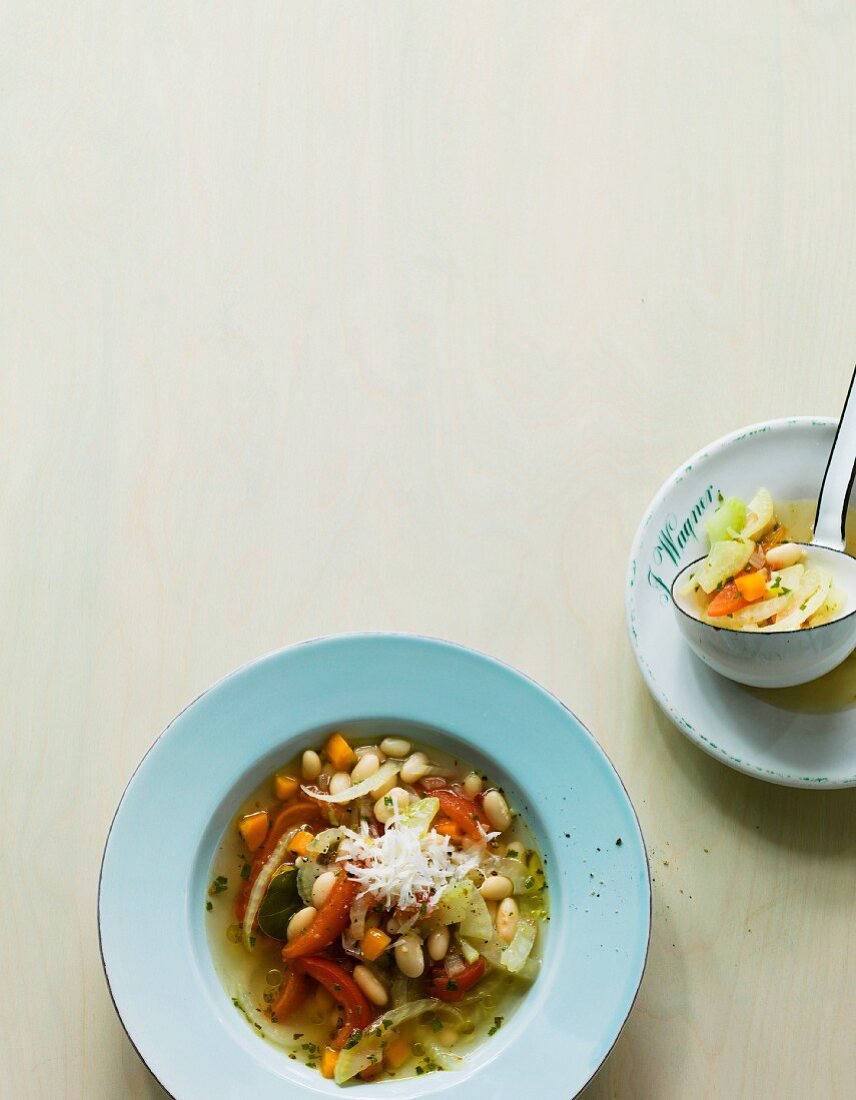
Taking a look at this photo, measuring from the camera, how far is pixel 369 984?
5.07 ft

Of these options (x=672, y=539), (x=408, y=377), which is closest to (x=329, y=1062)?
(x=672, y=539)

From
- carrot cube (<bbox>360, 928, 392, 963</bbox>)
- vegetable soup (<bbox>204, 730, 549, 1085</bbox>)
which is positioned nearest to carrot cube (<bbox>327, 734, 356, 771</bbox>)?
vegetable soup (<bbox>204, 730, 549, 1085</bbox>)

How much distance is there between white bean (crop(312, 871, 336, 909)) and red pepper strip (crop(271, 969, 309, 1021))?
4.7 inches

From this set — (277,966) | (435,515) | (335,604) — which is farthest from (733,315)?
(277,966)

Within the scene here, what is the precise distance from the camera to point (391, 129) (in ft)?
6.01

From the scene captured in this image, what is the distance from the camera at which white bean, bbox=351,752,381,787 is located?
1606mm

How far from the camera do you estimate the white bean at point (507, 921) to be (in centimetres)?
157

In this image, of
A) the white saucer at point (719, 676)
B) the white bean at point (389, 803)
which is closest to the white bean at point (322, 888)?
the white bean at point (389, 803)

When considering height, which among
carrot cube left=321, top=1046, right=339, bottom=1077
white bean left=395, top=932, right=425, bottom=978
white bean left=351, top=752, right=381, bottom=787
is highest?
white bean left=351, top=752, right=381, bottom=787

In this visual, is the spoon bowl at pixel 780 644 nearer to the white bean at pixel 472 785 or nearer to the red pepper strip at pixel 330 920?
the white bean at pixel 472 785

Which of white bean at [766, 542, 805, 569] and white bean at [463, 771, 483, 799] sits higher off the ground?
white bean at [766, 542, 805, 569]

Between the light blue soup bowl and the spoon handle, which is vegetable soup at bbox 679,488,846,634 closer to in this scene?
the spoon handle

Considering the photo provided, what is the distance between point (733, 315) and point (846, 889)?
92 cm

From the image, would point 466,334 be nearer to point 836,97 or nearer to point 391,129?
point 391,129
